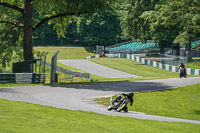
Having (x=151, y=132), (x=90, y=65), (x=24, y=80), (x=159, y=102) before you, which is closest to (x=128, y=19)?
(x=90, y=65)

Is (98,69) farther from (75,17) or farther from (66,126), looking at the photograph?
(66,126)

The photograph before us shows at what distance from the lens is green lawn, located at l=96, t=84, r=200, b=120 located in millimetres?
21500

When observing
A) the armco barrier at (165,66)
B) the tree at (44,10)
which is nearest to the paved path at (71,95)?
the tree at (44,10)

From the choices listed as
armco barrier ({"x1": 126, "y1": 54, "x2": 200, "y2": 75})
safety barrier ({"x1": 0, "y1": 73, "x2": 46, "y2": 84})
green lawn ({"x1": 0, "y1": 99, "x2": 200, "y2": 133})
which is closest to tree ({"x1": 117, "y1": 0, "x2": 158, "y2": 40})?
armco barrier ({"x1": 126, "y1": 54, "x2": 200, "y2": 75})

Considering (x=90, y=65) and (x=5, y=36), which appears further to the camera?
(x=90, y=65)

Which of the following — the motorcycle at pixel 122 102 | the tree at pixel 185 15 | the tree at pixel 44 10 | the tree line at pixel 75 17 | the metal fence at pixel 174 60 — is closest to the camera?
the motorcycle at pixel 122 102

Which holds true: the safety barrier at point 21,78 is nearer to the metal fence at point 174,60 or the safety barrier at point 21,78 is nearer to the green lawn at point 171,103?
the green lawn at point 171,103

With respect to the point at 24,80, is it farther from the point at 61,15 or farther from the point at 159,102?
the point at 159,102

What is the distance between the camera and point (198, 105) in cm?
2436

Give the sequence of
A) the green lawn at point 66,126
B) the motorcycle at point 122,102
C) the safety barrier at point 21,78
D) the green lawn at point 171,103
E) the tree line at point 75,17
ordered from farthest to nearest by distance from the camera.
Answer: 1. the safety barrier at point 21,78
2. the tree line at point 75,17
3. the green lawn at point 171,103
4. the motorcycle at point 122,102
5. the green lawn at point 66,126

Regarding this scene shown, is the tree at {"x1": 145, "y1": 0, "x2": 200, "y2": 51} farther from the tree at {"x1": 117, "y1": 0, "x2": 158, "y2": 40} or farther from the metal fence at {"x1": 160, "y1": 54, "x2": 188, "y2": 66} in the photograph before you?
the tree at {"x1": 117, "y1": 0, "x2": 158, "y2": 40}

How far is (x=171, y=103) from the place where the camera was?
24406mm

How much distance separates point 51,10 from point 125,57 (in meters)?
41.7

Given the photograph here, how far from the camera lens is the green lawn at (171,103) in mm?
21500
